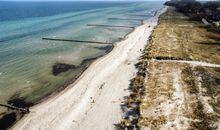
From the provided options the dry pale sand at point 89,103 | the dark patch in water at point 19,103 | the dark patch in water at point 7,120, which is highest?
the dry pale sand at point 89,103

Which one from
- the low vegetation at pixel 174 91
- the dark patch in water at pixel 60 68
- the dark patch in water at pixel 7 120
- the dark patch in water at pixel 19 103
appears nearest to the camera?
the low vegetation at pixel 174 91

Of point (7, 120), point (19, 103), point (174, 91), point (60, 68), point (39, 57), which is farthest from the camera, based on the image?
point (39, 57)

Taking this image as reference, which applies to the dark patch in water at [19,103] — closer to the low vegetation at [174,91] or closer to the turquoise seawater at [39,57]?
the turquoise seawater at [39,57]

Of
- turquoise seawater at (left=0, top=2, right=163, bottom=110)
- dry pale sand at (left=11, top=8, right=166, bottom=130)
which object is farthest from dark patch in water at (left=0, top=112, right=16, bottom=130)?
turquoise seawater at (left=0, top=2, right=163, bottom=110)

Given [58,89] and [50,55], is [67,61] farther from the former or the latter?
[58,89]

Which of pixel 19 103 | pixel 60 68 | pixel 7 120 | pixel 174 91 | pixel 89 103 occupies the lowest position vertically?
pixel 7 120

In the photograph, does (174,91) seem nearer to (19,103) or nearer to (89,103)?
(89,103)

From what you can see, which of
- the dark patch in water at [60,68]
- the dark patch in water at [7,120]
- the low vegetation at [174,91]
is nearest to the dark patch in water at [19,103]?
the dark patch in water at [7,120]

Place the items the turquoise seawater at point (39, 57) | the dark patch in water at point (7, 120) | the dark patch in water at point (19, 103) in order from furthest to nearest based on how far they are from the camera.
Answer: the turquoise seawater at point (39, 57) → the dark patch in water at point (19, 103) → the dark patch in water at point (7, 120)

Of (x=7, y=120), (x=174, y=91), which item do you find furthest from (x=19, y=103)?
(x=174, y=91)
